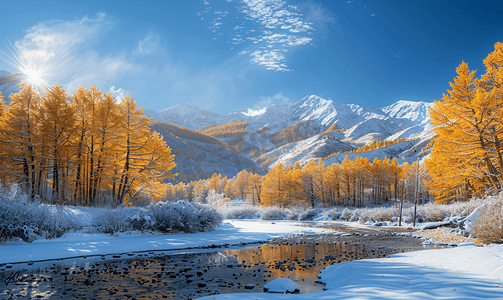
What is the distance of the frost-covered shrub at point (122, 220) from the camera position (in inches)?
632

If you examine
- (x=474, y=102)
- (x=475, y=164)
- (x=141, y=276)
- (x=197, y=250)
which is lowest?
(x=197, y=250)

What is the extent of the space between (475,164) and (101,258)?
2486cm

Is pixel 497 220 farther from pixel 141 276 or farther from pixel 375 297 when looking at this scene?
pixel 141 276

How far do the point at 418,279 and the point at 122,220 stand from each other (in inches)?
639

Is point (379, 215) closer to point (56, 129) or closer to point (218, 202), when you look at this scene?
point (218, 202)

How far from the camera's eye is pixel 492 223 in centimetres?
1127

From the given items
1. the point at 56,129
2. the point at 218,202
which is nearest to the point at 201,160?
the point at 218,202

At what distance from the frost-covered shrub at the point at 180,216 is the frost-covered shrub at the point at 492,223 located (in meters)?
16.5

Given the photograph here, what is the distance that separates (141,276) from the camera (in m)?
8.34

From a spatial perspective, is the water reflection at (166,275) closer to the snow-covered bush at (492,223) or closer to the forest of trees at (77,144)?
the snow-covered bush at (492,223)

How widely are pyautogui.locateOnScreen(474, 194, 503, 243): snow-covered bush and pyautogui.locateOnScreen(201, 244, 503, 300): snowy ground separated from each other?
10.8 ft

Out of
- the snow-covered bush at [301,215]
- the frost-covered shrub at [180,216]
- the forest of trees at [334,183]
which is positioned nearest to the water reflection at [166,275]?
the frost-covered shrub at [180,216]

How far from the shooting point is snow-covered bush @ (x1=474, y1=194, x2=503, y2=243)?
1087 centimetres

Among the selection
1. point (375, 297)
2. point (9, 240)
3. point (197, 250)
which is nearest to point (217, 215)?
point (197, 250)
